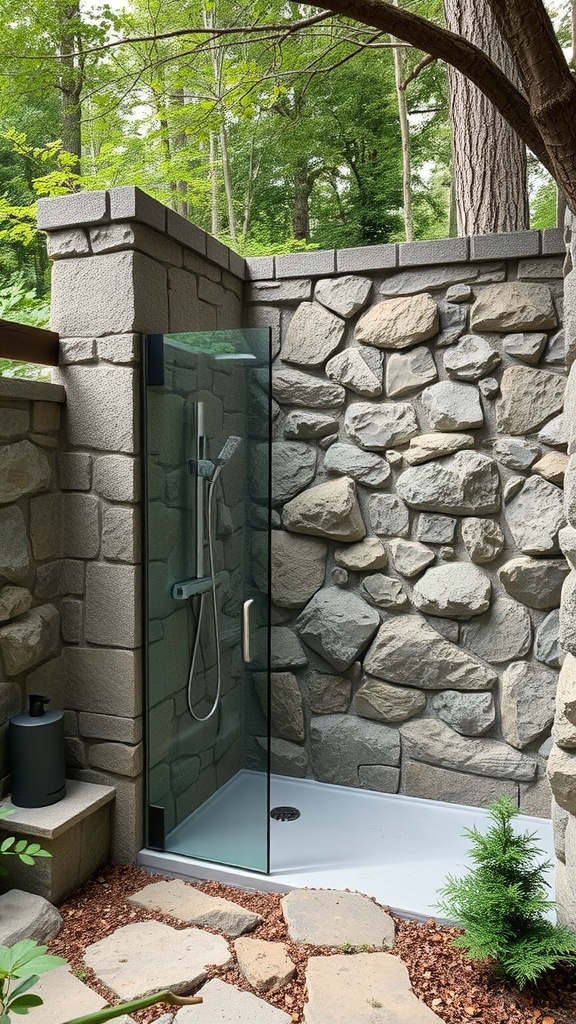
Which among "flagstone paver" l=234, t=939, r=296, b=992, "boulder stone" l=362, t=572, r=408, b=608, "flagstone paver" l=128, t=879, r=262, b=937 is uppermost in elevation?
"boulder stone" l=362, t=572, r=408, b=608

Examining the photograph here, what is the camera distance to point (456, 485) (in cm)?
253

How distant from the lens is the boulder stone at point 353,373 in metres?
2.65

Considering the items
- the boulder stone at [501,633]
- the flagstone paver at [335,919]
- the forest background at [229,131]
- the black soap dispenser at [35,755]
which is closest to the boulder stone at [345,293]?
the boulder stone at [501,633]

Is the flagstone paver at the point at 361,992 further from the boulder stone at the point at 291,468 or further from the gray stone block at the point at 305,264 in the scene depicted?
the gray stone block at the point at 305,264

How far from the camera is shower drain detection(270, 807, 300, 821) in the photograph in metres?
2.49

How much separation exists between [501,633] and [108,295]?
174cm

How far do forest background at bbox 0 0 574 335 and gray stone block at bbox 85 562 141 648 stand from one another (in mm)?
2501

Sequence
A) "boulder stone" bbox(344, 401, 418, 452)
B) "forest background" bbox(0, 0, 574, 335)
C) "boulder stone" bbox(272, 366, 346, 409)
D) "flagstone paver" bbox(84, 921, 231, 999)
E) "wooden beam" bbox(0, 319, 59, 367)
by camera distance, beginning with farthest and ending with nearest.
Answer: "forest background" bbox(0, 0, 574, 335)
"boulder stone" bbox(272, 366, 346, 409)
"boulder stone" bbox(344, 401, 418, 452)
"wooden beam" bbox(0, 319, 59, 367)
"flagstone paver" bbox(84, 921, 231, 999)

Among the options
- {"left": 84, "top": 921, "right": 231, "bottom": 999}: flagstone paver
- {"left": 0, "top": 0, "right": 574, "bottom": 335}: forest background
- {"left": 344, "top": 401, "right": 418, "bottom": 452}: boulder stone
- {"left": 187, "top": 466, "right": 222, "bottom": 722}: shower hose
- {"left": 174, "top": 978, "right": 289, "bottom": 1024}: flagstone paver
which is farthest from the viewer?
{"left": 0, "top": 0, "right": 574, "bottom": 335}: forest background

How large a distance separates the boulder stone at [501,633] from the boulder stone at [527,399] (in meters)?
0.62

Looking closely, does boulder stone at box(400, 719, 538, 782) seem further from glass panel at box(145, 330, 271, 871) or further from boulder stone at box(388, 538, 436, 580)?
glass panel at box(145, 330, 271, 871)

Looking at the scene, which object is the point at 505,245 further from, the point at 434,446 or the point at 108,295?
the point at 108,295

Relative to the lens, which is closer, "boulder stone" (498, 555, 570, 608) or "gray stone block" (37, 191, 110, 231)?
"gray stone block" (37, 191, 110, 231)

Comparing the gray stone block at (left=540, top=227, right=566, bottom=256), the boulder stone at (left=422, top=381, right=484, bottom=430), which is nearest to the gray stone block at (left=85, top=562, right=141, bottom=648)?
the boulder stone at (left=422, top=381, right=484, bottom=430)
